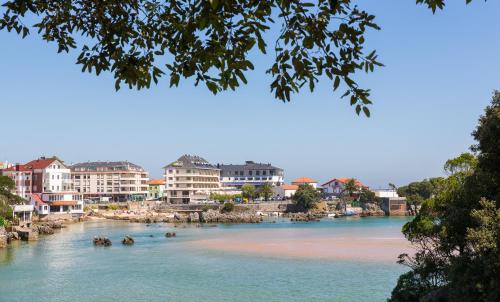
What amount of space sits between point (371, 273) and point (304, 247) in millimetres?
16557

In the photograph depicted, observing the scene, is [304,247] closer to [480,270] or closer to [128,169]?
[480,270]

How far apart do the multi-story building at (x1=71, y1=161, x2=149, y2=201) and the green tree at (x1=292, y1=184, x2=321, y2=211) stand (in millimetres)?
44396

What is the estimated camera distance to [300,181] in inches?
6452

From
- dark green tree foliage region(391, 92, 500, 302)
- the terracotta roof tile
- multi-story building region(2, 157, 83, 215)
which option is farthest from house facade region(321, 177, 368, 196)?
dark green tree foliage region(391, 92, 500, 302)

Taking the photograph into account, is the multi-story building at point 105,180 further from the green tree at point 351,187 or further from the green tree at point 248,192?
the green tree at point 351,187

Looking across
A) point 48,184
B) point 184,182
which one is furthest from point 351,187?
point 48,184

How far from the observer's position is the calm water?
27.9 metres

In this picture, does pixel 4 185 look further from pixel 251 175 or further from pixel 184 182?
pixel 251 175

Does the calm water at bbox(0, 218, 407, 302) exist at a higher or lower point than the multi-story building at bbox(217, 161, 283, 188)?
lower

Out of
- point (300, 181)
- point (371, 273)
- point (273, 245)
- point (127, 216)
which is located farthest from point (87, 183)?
point (371, 273)

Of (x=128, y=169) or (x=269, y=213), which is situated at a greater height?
(x=128, y=169)

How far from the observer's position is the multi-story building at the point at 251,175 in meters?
157

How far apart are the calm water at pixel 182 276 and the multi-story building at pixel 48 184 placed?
4390 centimetres

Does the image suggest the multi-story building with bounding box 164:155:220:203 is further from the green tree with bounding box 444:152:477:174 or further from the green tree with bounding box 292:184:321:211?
the green tree with bounding box 444:152:477:174
